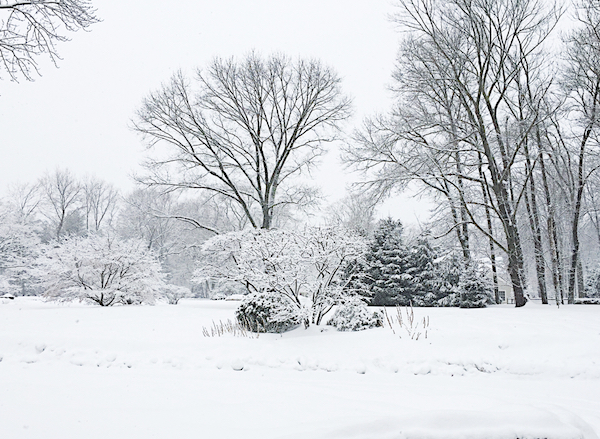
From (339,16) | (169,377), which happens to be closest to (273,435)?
(169,377)

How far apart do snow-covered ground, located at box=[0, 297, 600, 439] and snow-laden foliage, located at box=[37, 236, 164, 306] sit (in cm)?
495

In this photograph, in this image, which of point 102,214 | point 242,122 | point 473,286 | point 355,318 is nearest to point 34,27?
point 355,318

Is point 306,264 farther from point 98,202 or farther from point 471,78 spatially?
point 98,202

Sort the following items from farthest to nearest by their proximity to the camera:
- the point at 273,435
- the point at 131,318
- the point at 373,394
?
the point at 131,318 < the point at 373,394 < the point at 273,435

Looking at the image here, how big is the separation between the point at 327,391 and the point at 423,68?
11.0 metres

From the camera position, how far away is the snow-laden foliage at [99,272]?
13773mm

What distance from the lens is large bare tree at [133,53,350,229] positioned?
16406mm

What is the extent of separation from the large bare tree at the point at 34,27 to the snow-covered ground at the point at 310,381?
4988 millimetres

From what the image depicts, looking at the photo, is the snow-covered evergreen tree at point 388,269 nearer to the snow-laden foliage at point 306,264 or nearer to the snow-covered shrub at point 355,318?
the snow-laden foliage at point 306,264

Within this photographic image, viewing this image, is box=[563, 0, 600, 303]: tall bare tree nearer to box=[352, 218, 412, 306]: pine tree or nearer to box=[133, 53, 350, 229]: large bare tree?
box=[352, 218, 412, 306]: pine tree

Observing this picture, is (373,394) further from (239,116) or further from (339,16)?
(339,16)

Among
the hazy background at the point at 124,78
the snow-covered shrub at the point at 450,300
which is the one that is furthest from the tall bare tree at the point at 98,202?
the snow-covered shrub at the point at 450,300

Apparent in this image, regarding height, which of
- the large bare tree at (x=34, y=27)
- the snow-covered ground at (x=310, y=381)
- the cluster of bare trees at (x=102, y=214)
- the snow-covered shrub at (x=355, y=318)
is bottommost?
the snow-covered ground at (x=310, y=381)

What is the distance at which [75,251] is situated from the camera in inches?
550
